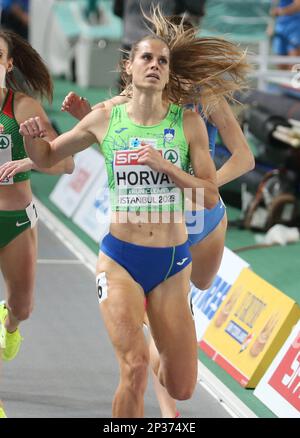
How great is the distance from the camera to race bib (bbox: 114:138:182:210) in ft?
17.9

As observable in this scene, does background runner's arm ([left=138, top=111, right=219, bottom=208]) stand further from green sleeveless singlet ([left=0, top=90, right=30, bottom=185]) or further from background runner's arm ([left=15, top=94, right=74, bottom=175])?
green sleeveless singlet ([left=0, top=90, right=30, bottom=185])

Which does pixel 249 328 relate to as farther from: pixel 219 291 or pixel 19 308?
pixel 19 308

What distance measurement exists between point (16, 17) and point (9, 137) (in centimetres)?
1057

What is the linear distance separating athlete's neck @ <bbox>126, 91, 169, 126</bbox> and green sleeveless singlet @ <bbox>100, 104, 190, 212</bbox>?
29 mm

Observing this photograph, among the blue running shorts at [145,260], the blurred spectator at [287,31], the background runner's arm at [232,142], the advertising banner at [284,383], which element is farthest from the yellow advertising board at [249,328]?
the blurred spectator at [287,31]

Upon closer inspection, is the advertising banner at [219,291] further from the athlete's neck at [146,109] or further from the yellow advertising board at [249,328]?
the athlete's neck at [146,109]

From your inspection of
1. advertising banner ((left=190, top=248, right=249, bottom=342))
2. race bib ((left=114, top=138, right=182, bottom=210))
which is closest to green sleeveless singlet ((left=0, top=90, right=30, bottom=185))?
race bib ((left=114, top=138, right=182, bottom=210))

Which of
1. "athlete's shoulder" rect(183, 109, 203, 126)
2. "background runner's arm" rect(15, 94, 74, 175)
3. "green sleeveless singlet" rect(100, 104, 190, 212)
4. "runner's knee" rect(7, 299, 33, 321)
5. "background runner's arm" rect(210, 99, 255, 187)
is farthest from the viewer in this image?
"runner's knee" rect(7, 299, 33, 321)

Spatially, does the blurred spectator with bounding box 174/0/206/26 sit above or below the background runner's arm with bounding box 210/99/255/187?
below

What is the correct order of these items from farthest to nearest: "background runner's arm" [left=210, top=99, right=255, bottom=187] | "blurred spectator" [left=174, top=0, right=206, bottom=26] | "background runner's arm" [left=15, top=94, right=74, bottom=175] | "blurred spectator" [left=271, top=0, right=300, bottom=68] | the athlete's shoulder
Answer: "blurred spectator" [left=271, top=0, right=300, bottom=68], "blurred spectator" [left=174, top=0, right=206, bottom=26], "background runner's arm" [left=210, top=99, right=255, bottom=187], "background runner's arm" [left=15, top=94, right=74, bottom=175], the athlete's shoulder

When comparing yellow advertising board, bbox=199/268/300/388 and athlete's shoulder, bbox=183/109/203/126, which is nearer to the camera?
athlete's shoulder, bbox=183/109/203/126

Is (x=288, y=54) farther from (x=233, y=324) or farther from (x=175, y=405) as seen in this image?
(x=175, y=405)
